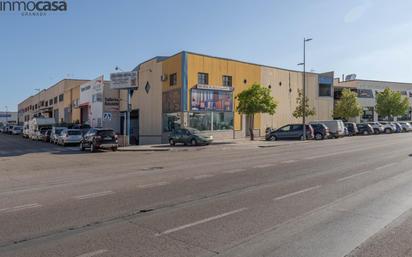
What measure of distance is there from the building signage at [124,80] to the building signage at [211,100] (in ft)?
19.2

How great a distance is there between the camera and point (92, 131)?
28609mm

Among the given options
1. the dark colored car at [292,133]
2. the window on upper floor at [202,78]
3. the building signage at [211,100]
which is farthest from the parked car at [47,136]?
the dark colored car at [292,133]

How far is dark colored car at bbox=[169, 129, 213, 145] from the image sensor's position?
31217 mm

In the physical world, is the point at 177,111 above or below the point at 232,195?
above

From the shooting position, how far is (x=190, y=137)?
31.4 meters

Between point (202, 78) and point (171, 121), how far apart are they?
5446 mm

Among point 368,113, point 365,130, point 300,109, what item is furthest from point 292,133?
point 368,113

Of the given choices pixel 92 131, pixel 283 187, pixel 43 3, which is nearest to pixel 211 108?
pixel 92 131

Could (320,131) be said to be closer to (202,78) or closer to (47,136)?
(202,78)

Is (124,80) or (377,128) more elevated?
(124,80)

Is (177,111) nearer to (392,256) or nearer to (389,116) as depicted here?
(392,256)

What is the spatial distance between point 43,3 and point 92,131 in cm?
974

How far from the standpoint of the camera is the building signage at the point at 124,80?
35594 mm

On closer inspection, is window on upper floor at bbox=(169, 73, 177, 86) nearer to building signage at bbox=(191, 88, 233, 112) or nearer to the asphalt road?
building signage at bbox=(191, 88, 233, 112)
